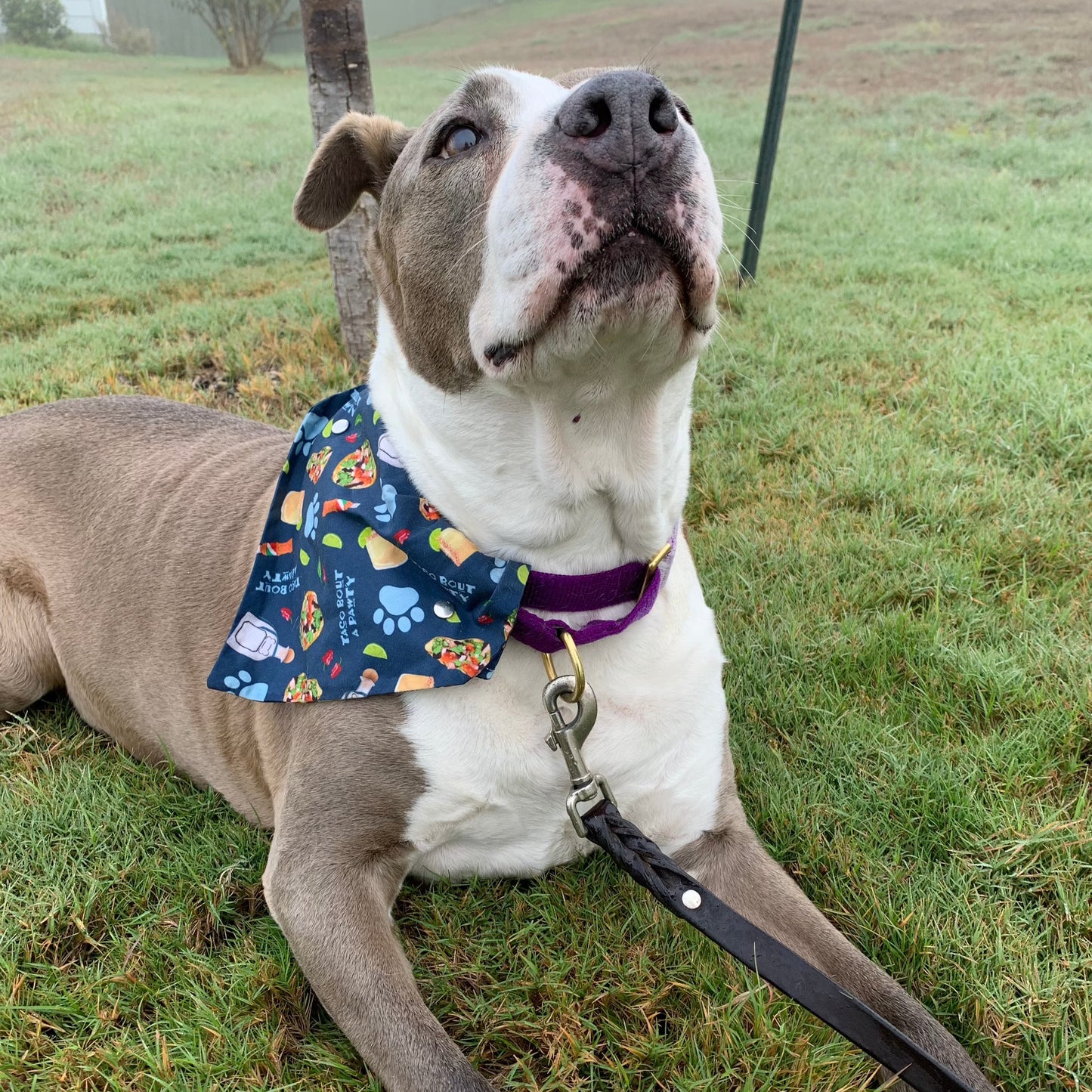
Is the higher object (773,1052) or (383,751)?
(383,751)

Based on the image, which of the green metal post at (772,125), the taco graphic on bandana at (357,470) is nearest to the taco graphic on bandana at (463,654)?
the taco graphic on bandana at (357,470)

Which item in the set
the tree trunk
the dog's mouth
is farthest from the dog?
the tree trunk

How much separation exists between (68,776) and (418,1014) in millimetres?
1481

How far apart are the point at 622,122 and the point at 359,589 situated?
3.78ft

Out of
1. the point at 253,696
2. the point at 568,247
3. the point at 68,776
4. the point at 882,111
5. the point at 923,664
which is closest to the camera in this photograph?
the point at 568,247

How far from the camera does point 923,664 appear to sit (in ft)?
9.61

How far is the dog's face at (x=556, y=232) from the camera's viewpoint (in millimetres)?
1582

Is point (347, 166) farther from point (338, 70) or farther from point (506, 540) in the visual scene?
point (338, 70)

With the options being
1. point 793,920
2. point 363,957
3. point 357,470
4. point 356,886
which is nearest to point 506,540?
point 357,470

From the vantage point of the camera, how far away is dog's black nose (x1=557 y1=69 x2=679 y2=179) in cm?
155

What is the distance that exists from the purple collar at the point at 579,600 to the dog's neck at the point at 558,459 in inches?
2.0

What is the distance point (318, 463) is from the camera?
2.33 metres

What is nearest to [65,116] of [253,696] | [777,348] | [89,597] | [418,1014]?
[777,348]

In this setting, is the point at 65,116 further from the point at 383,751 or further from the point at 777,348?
the point at 383,751
